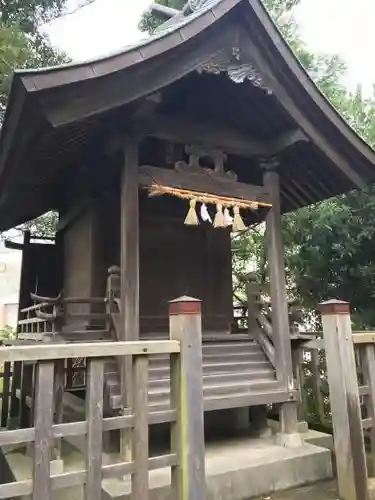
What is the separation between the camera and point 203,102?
5543 mm

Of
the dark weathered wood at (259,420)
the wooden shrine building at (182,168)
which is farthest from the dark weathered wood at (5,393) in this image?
the dark weathered wood at (259,420)

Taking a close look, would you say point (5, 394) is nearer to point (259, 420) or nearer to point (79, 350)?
point (259, 420)

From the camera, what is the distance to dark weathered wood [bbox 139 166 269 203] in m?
4.90

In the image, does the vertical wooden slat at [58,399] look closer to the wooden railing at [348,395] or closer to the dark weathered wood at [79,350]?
the dark weathered wood at [79,350]

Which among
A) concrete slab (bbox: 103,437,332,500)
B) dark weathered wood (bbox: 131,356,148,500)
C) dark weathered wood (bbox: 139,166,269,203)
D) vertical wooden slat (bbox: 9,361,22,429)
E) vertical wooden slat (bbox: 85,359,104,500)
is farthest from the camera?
vertical wooden slat (bbox: 9,361,22,429)

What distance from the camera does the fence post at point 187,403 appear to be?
10.4 feet

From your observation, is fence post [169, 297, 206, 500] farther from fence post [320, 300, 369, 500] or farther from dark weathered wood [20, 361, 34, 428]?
dark weathered wood [20, 361, 34, 428]

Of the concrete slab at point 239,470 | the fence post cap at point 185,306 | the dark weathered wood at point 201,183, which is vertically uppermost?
the dark weathered wood at point 201,183

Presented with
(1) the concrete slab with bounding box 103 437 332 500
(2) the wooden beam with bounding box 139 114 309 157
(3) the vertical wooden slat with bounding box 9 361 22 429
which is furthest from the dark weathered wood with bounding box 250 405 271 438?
(3) the vertical wooden slat with bounding box 9 361 22 429

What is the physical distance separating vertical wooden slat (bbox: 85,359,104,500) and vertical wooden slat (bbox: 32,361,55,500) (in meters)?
0.26

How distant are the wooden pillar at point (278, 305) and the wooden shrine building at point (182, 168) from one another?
17 millimetres

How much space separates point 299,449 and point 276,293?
5.97ft

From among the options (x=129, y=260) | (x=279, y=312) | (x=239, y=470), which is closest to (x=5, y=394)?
(x=129, y=260)

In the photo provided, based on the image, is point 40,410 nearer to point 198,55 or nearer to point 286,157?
point 198,55
